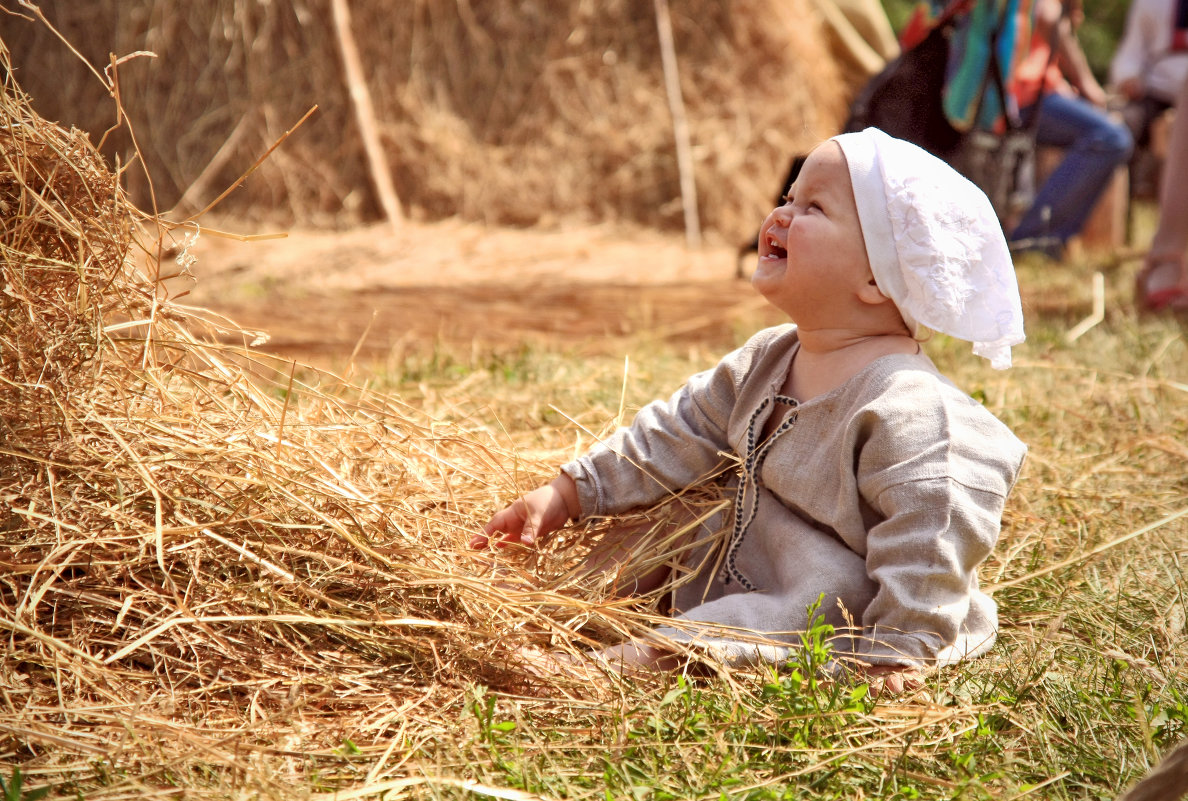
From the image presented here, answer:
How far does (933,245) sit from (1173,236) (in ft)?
10.2

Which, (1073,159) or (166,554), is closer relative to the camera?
(166,554)

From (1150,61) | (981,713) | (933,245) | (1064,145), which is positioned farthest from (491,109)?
(981,713)

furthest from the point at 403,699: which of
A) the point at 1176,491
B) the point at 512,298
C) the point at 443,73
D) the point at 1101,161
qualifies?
the point at 443,73

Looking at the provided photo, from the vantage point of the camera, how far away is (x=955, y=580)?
154cm

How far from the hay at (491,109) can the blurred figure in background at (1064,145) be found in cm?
177

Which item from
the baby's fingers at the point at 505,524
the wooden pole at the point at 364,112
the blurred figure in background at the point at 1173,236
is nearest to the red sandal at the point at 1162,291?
the blurred figure in background at the point at 1173,236

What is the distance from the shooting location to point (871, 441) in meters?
1.58

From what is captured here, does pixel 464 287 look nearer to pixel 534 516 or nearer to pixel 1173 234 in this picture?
pixel 1173 234

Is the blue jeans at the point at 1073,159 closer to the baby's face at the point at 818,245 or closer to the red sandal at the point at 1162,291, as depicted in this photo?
the red sandal at the point at 1162,291

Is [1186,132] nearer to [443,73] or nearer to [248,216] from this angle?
[443,73]

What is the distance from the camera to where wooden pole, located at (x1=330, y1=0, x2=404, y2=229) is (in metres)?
6.70

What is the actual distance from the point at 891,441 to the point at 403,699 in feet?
2.60

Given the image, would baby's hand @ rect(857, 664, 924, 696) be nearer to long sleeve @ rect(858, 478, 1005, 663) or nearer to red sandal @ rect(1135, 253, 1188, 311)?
long sleeve @ rect(858, 478, 1005, 663)

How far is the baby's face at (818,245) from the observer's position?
64.3 inches
